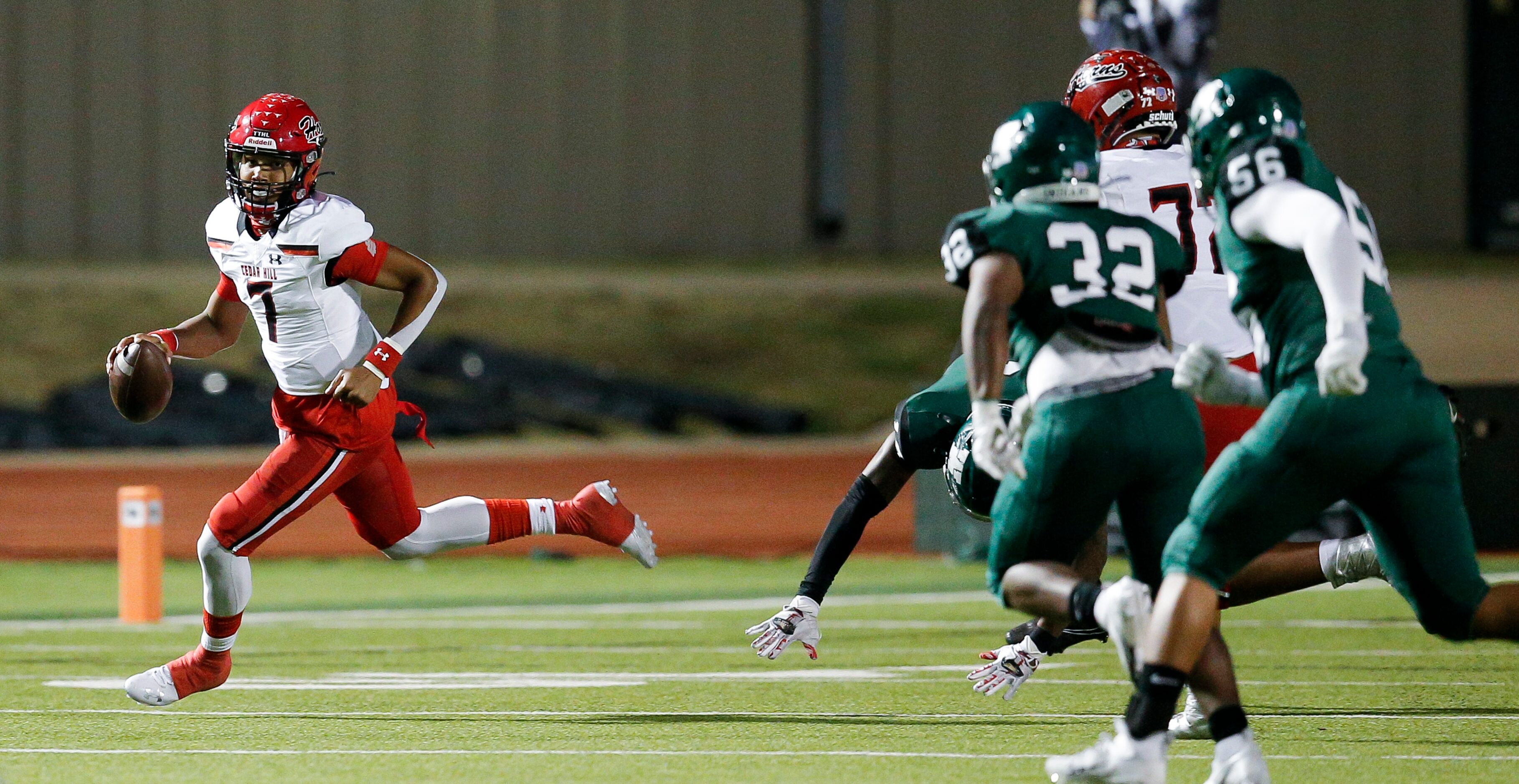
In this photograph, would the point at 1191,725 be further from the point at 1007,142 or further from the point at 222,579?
the point at 222,579

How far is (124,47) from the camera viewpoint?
21.4 meters

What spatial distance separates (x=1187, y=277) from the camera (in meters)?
5.86

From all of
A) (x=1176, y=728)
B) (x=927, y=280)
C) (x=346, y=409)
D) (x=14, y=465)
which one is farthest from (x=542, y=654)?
(x=927, y=280)

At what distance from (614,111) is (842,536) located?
16030 millimetres

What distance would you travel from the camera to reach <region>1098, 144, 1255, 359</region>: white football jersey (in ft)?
19.5

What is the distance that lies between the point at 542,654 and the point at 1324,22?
645 inches

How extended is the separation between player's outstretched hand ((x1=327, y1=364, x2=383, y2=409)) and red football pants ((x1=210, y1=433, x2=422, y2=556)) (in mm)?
174

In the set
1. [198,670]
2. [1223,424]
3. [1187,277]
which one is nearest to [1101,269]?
[1187,277]

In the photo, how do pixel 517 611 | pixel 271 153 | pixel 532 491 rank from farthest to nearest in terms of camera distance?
1. pixel 532 491
2. pixel 517 611
3. pixel 271 153

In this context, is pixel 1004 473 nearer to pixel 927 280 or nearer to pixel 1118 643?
pixel 1118 643

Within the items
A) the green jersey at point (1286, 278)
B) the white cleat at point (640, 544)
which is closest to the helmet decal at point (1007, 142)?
the green jersey at point (1286, 278)

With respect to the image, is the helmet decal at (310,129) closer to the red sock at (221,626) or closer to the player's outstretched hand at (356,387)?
the player's outstretched hand at (356,387)

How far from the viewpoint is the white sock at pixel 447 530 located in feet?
21.3

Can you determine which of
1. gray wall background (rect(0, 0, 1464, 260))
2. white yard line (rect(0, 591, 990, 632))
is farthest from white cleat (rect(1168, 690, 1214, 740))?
gray wall background (rect(0, 0, 1464, 260))
